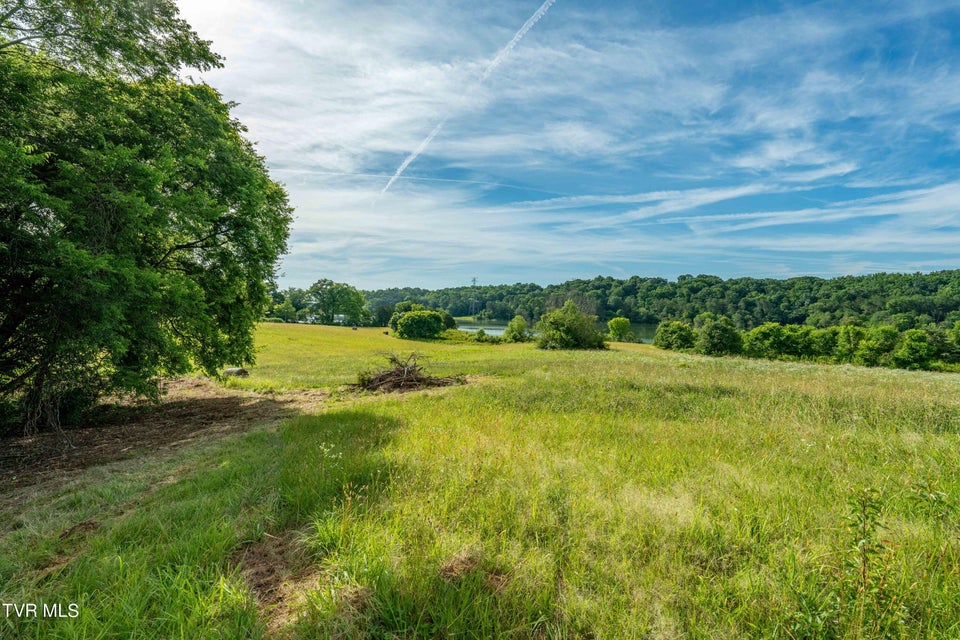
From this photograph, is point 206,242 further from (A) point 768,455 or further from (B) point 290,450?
(A) point 768,455

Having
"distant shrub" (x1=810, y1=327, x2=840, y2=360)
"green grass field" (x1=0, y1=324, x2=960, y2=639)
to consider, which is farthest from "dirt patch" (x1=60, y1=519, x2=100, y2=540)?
"distant shrub" (x1=810, y1=327, x2=840, y2=360)

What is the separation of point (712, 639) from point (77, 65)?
15605 millimetres

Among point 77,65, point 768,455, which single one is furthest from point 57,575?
point 77,65

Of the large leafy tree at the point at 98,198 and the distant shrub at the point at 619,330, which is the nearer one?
the large leafy tree at the point at 98,198

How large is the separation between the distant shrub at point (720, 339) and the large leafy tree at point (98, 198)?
237ft

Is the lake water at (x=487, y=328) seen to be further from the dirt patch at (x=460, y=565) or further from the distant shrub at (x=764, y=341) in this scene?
the dirt patch at (x=460, y=565)

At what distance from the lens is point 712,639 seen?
8.30 feet

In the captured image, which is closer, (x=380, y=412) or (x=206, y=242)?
(x=380, y=412)

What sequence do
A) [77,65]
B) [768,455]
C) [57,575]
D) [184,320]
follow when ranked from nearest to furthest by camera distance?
[57,575] < [768,455] < [77,65] < [184,320]

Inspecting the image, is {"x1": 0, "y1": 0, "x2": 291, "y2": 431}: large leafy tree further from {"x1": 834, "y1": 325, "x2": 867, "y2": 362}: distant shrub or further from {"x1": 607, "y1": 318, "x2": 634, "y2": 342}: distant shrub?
{"x1": 607, "y1": 318, "x2": 634, "y2": 342}: distant shrub

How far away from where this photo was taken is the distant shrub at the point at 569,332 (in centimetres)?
6309

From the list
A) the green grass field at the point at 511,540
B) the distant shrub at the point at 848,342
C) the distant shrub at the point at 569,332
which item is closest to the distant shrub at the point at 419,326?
the distant shrub at the point at 569,332

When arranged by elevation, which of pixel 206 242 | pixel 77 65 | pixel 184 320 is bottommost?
pixel 184 320

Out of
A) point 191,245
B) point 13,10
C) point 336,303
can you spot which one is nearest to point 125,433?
point 191,245
